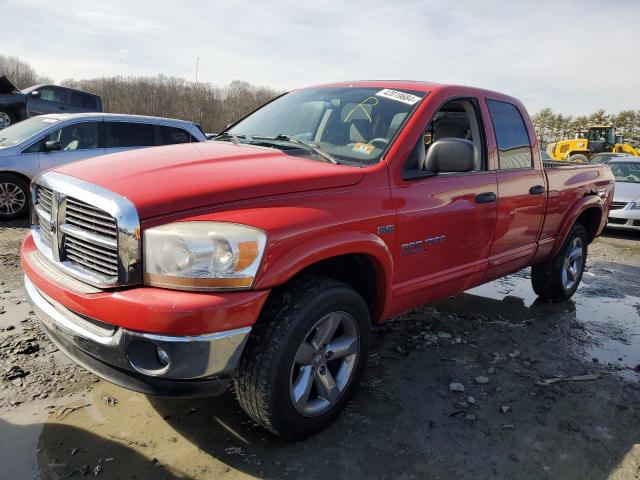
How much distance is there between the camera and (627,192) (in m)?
9.93

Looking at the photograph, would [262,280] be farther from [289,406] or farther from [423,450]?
[423,450]

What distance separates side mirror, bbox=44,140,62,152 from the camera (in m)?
7.26

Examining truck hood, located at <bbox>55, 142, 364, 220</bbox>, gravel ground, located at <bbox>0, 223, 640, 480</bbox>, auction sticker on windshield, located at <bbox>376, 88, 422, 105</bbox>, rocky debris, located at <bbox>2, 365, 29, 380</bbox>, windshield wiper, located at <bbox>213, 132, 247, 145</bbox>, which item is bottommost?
rocky debris, located at <bbox>2, 365, 29, 380</bbox>

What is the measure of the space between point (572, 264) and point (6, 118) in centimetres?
1498

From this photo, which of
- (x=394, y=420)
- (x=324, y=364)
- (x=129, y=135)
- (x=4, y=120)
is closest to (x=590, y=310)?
(x=394, y=420)

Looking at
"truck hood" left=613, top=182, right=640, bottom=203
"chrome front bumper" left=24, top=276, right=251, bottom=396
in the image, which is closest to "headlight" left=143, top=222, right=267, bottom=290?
"chrome front bumper" left=24, top=276, right=251, bottom=396

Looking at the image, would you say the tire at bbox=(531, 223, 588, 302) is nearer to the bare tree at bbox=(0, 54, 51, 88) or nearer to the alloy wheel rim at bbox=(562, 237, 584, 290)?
the alloy wheel rim at bbox=(562, 237, 584, 290)

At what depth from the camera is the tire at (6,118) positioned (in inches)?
543

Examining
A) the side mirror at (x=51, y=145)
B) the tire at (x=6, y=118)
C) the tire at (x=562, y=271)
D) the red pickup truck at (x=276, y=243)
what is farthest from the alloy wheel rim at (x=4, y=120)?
the tire at (x=562, y=271)

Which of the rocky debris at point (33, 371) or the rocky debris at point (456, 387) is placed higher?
the rocky debris at point (456, 387)

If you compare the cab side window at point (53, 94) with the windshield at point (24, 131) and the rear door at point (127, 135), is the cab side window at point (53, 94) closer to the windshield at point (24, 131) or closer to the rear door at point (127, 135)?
the windshield at point (24, 131)

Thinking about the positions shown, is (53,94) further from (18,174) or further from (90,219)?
(90,219)

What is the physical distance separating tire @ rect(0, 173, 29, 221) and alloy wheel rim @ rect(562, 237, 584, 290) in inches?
287

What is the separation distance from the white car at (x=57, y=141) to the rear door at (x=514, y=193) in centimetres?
607
